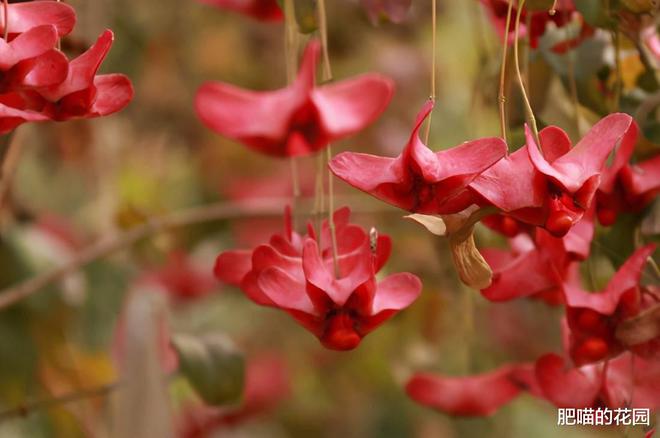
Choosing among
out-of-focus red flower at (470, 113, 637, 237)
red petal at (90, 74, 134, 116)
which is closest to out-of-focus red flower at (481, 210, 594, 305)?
out-of-focus red flower at (470, 113, 637, 237)

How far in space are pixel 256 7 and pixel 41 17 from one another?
9.9 inches

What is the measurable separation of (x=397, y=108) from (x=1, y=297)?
3.80ft

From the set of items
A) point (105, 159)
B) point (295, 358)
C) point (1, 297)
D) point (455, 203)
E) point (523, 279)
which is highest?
point (455, 203)

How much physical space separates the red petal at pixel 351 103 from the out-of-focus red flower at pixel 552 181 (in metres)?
0.06

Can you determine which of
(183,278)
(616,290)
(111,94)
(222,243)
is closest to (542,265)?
(616,290)

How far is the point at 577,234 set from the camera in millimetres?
664

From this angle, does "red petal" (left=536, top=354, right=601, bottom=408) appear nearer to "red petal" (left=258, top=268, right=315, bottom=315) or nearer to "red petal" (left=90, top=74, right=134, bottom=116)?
"red petal" (left=258, top=268, right=315, bottom=315)

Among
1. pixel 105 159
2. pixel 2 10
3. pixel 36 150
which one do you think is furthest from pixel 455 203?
pixel 36 150

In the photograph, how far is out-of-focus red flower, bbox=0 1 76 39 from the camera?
0.56 metres

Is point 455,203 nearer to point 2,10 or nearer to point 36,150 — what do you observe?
point 2,10

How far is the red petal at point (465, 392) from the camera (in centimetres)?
84

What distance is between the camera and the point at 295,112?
21.4 inches

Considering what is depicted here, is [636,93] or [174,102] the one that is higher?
[636,93]

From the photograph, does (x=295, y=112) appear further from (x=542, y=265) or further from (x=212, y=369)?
(x=212, y=369)
